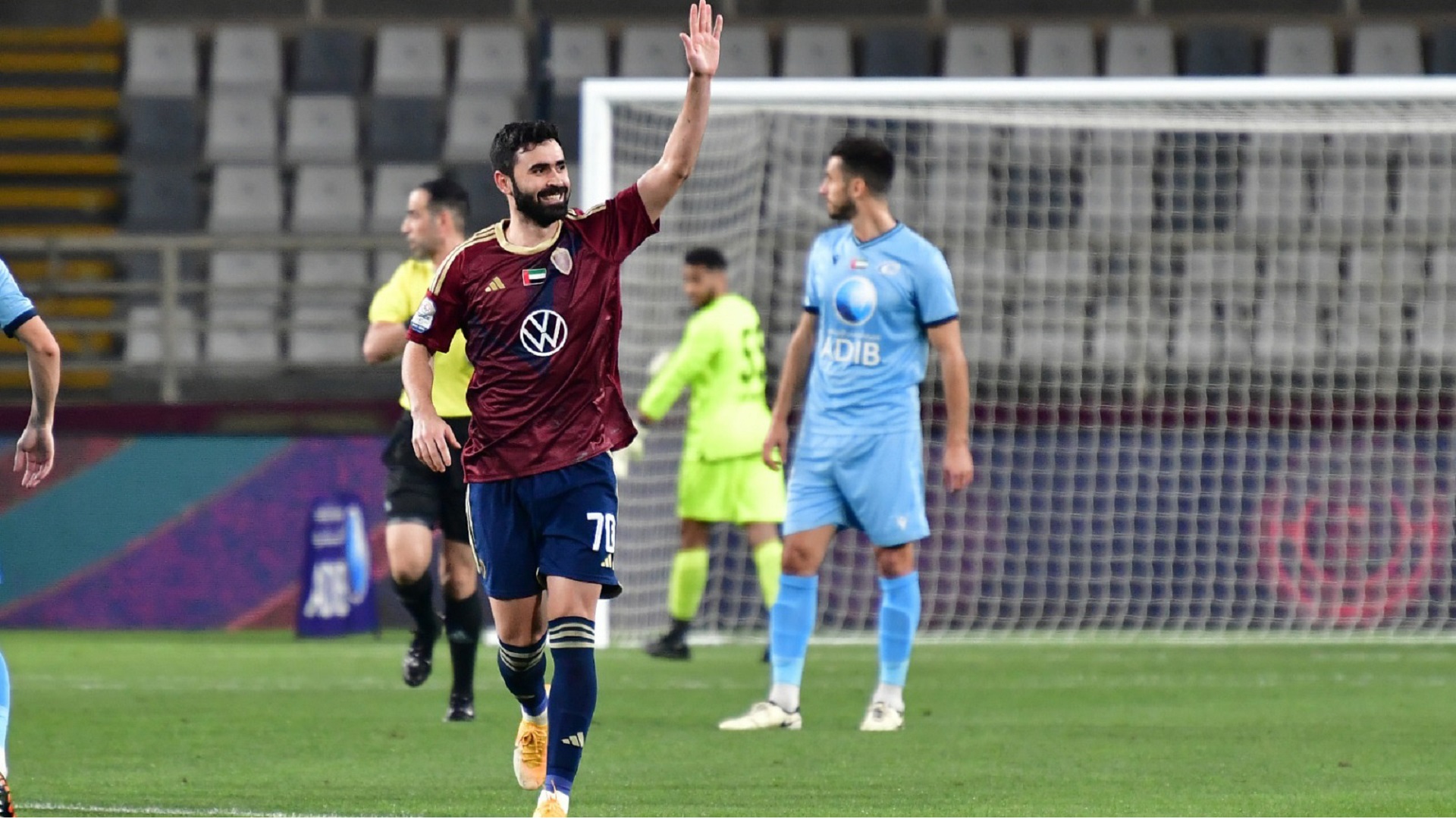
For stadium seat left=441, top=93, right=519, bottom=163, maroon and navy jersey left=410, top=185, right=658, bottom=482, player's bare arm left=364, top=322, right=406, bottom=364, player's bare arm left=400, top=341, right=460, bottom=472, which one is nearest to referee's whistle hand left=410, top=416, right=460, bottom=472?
player's bare arm left=400, top=341, right=460, bottom=472

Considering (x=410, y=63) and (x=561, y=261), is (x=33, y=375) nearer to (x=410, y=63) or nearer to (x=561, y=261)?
(x=561, y=261)

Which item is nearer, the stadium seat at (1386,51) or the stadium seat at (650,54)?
the stadium seat at (1386,51)

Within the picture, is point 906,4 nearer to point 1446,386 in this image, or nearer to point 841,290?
point 1446,386

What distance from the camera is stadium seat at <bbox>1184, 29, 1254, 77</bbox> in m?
16.9

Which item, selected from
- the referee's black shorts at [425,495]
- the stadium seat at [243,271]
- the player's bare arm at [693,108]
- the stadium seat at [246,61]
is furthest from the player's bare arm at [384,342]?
the stadium seat at [246,61]

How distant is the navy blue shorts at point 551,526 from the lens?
17.7ft

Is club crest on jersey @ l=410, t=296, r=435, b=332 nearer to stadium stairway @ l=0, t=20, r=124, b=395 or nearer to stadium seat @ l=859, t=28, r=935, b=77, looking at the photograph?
stadium stairway @ l=0, t=20, r=124, b=395

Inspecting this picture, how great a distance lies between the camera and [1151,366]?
44.3ft

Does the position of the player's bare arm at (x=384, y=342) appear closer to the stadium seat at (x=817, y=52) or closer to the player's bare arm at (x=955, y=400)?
the player's bare arm at (x=955, y=400)

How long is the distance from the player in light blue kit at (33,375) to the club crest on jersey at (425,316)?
2.83 ft

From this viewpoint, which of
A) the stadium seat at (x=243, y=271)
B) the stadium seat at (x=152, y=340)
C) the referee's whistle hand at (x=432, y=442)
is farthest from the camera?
the stadium seat at (x=243, y=271)

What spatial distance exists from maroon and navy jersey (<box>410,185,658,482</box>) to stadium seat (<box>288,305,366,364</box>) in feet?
33.0

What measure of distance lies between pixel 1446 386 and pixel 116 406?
321 inches

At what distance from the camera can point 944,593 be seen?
13.1 meters
